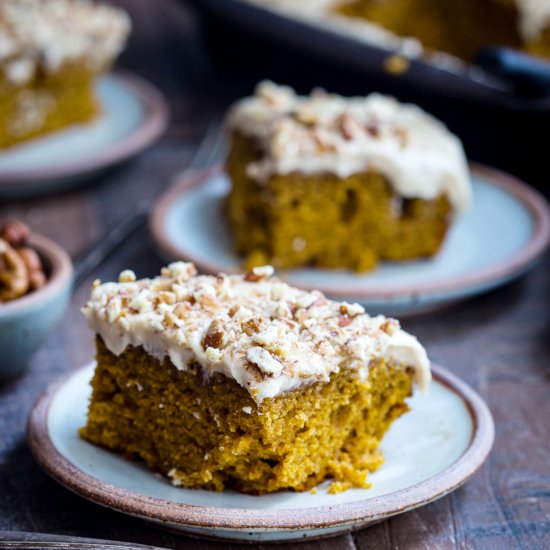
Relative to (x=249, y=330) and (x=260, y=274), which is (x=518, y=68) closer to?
(x=260, y=274)

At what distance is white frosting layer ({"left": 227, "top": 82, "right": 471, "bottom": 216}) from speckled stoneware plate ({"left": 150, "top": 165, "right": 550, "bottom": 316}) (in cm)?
15

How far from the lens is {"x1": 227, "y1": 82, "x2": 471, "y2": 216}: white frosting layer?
2281mm

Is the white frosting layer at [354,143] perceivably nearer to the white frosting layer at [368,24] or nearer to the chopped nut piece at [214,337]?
the white frosting layer at [368,24]

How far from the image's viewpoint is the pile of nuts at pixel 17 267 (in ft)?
6.22

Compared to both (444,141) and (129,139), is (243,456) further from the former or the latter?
(129,139)

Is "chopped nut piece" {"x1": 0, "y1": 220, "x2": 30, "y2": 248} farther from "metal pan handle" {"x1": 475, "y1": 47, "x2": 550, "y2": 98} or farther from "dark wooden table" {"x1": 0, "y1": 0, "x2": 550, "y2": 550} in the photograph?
"metal pan handle" {"x1": 475, "y1": 47, "x2": 550, "y2": 98}

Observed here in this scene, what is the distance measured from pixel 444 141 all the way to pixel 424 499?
121 cm

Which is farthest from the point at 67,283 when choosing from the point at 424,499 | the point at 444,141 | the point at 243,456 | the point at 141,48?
the point at 141,48

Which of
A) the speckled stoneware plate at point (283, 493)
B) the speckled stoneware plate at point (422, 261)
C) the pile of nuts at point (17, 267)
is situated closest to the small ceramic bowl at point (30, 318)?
the pile of nuts at point (17, 267)

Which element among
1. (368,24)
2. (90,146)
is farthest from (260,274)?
(368,24)

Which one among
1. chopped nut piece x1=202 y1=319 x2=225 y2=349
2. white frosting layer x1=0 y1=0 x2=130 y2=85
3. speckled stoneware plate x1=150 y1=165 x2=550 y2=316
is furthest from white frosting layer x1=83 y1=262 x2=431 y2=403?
white frosting layer x1=0 y1=0 x2=130 y2=85

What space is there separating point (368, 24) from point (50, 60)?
1.02 meters

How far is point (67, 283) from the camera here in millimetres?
1929

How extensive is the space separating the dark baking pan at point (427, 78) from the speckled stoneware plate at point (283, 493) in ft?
3.82
